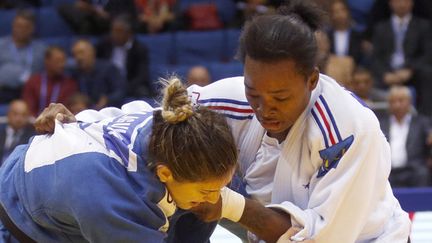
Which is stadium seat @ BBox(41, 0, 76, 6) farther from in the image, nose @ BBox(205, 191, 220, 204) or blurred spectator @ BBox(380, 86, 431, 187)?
nose @ BBox(205, 191, 220, 204)

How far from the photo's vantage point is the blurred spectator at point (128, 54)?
6.38 metres

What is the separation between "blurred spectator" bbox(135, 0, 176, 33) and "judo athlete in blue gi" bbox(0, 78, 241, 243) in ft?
15.3

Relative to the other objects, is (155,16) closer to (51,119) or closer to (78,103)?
(78,103)

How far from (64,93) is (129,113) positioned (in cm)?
374

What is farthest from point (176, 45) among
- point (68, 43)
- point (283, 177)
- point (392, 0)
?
point (283, 177)

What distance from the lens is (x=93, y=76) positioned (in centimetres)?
624

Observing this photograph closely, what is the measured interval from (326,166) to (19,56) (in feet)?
14.5

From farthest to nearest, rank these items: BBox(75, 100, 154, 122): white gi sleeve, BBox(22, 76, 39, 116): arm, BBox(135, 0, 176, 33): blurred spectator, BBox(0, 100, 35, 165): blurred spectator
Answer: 1. BBox(135, 0, 176, 33): blurred spectator
2. BBox(22, 76, 39, 116): arm
3. BBox(0, 100, 35, 165): blurred spectator
4. BBox(75, 100, 154, 122): white gi sleeve

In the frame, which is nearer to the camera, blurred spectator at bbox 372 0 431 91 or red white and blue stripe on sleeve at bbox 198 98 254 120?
red white and blue stripe on sleeve at bbox 198 98 254 120

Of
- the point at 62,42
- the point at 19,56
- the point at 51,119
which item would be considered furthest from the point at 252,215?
the point at 62,42

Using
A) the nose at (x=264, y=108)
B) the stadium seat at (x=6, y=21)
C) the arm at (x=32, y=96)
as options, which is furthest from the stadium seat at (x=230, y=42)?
the nose at (x=264, y=108)

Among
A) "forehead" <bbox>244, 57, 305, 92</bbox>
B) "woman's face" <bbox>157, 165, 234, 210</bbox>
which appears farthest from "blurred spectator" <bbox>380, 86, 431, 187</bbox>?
"woman's face" <bbox>157, 165, 234, 210</bbox>

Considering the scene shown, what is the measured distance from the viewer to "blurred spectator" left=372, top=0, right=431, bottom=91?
6.28 m

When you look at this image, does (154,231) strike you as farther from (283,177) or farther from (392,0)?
(392,0)
